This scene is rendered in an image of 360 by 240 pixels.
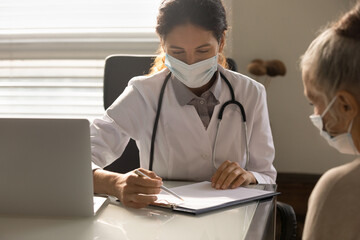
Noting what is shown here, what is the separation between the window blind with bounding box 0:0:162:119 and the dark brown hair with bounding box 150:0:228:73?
1.47 meters

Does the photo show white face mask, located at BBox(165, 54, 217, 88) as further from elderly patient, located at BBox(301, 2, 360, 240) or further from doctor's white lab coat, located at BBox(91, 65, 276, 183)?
elderly patient, located at BBox(301, 2, 360, 240)

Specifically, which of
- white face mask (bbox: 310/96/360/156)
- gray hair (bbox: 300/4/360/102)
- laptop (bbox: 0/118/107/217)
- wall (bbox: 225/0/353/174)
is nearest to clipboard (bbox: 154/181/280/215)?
laptop (bbox: 0/118/107/217)

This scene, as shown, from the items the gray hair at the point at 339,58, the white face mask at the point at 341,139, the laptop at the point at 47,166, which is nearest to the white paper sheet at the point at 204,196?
the laptop at the point at 47,166

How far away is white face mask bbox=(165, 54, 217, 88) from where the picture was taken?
1.75 m

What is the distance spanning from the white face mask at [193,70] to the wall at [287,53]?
1.34 metres

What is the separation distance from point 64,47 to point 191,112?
5.94ft

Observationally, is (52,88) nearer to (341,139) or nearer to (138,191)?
(138,191)

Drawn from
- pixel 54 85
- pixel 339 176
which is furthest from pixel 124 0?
pixel 339 176

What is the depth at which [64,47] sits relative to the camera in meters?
3.38

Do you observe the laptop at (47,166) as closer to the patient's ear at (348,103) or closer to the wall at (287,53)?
the patient's ear at (348,103)

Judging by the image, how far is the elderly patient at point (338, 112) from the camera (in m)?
0.89

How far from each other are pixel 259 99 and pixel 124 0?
5.51ft

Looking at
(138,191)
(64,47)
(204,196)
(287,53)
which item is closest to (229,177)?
(204,196)

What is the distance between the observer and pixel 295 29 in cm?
303
